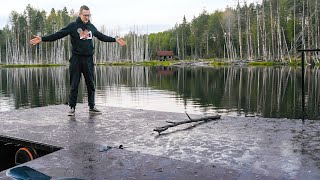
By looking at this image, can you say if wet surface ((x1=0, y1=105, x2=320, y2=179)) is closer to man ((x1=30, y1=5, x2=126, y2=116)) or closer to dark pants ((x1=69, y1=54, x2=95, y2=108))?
dark pants ((x1=69, y1=54, x2=95, y2=108))

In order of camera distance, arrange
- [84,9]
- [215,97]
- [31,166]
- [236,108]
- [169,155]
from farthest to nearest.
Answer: [215,97], [236,108], [84,9], [169,155], [31,166]

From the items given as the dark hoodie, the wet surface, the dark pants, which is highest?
the dark hoodie

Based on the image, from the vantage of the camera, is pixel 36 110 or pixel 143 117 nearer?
pixel 143 117

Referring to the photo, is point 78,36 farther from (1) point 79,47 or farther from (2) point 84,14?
(2) point 84,14

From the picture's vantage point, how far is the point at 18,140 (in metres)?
5.69

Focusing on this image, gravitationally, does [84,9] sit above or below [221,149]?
above

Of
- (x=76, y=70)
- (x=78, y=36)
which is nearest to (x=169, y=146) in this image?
(x=76, y=70)

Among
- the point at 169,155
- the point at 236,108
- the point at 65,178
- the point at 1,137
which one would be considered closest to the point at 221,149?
the point at 169,155

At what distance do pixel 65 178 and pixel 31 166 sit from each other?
2.03ft

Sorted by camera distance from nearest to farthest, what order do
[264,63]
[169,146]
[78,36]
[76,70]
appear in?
[169,146], [78,36], [76,70], [264,63]

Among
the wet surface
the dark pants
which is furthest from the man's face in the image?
the wet surface

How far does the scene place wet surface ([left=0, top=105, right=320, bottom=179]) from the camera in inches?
146

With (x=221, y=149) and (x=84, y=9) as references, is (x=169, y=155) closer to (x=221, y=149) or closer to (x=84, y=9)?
(x=221, y=149)

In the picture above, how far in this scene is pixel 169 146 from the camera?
5.00m
